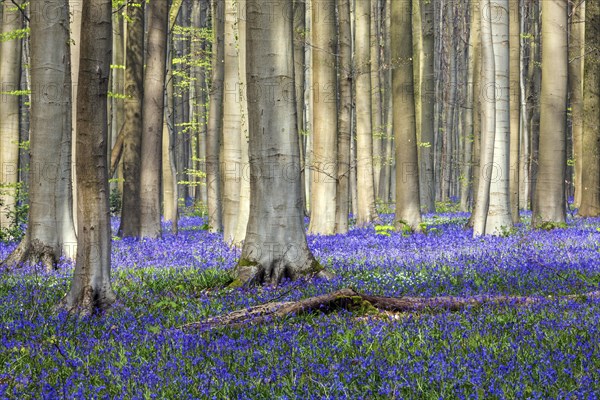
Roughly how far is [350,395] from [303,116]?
24539 millimetres

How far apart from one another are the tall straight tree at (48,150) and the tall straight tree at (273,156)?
12.4 feet

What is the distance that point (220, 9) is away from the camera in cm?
2175

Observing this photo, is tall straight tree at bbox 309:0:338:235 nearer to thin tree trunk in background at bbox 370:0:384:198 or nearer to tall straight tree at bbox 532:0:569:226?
tall straight tree at bbox 532:0:569:226

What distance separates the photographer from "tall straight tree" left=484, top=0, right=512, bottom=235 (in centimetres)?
1560

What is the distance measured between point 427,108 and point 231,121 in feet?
55.4

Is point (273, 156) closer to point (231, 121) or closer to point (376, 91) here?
point (231, 121)

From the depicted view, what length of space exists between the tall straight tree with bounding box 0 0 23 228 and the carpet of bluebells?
8.61 meters

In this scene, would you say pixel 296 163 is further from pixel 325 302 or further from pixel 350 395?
pixel 350 395

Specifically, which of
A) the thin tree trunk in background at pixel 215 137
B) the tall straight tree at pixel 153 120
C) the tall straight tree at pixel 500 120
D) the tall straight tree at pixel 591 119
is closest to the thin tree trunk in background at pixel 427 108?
the tall straight tree at pixel 591 119

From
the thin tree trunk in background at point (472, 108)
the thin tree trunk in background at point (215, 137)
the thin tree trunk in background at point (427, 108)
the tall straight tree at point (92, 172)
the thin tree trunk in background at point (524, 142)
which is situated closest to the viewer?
the tall straight tree at point (92, 172)

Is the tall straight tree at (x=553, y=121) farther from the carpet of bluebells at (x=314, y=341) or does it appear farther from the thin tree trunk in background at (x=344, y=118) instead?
the carpet of bluebells at (x=314, y=341)

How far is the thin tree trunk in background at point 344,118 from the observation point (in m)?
17.2

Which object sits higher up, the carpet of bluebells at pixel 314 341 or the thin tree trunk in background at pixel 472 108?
the thin tree trunk in background at pixel 472 108

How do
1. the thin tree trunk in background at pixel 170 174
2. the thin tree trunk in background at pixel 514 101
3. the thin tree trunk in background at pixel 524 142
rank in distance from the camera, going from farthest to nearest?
1. the thin tree trunk in background at pixel 524 142
2. the thin tree trunk in background at pixel 170 174
3. the thin tree trunk in background at pixel 514 101
